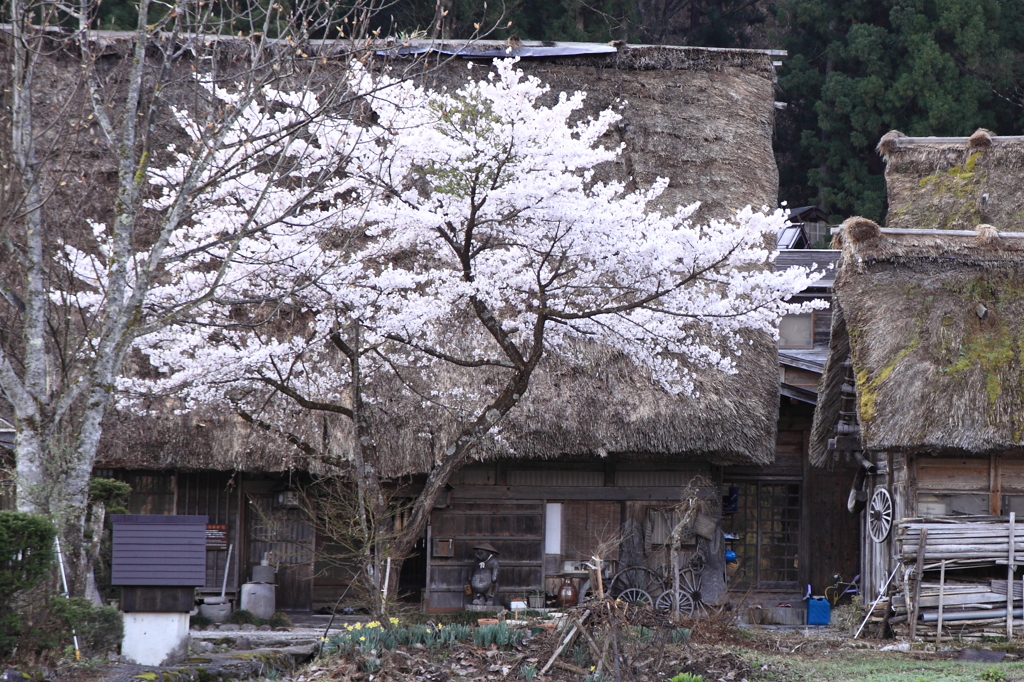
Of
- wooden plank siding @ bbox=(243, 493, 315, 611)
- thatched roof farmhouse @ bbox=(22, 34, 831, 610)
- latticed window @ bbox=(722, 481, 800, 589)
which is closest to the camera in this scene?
thatched roof farmhouse @ bbox=(22, 34, 831, 610)

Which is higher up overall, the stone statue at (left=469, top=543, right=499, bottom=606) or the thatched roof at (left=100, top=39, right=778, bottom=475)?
the thatched roof at (left=100, top=39, right=778, bottom=475)

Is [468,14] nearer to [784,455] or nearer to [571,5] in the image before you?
[571,5]

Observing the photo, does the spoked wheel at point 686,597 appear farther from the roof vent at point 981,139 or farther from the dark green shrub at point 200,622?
the roof vent at point 981,139

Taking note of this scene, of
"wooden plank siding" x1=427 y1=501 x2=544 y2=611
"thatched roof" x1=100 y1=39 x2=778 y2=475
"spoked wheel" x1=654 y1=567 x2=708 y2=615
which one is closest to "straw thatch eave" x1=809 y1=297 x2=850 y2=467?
"thatched roof" x1=100 y1=39 x2=778 y2=475

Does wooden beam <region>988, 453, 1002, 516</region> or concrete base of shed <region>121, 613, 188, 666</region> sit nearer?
concrete base of shed <region>121, 613, 188, 666</region>

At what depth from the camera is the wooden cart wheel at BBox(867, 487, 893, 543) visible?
13.2 meters

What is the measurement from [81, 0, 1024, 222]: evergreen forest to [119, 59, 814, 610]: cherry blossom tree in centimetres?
1131

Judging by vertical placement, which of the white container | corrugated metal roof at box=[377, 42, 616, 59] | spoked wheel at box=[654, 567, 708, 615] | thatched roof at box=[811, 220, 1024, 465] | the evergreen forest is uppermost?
the evergreen forest

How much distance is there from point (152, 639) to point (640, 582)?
23.1 ft

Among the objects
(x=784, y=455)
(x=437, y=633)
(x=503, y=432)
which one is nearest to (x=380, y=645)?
(x=437, y=633)

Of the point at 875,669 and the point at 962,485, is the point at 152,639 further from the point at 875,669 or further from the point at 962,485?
the point at 962,485

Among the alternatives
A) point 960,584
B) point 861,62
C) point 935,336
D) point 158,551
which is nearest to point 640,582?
point 960,584

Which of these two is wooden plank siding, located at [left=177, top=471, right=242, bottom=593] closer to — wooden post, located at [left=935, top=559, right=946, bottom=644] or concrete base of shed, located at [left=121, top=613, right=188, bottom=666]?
concrete base of shed, located at [left=121, top=613, right=188, bottom=666]

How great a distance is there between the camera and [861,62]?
24297mm
